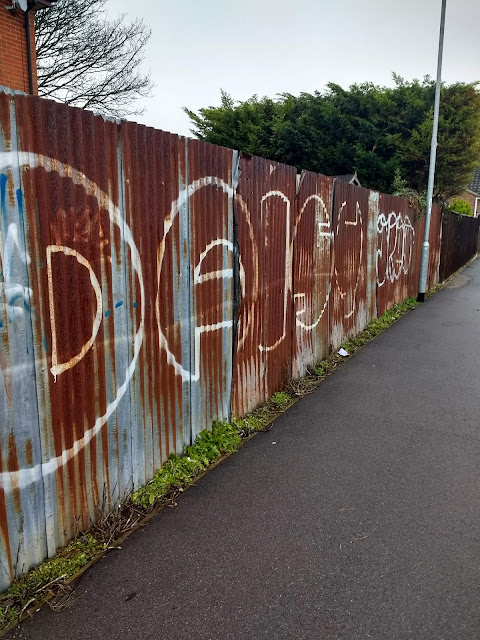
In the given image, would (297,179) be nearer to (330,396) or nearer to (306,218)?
(306,218)

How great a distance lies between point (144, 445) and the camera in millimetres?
3115

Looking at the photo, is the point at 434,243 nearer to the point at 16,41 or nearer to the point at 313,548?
the point at 16,41

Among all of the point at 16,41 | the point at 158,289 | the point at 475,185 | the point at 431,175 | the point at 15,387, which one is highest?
the point at 475,185

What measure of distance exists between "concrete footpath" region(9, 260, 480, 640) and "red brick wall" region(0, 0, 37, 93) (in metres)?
9.13

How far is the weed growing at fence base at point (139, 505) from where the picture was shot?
2244mm

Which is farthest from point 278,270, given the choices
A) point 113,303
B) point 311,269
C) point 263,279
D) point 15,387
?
point 15,387

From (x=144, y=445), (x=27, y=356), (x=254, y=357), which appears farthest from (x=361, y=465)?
(x=27, y=356)

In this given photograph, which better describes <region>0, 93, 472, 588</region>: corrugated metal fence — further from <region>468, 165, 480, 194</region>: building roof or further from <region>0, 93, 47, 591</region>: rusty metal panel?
<region>468, 165, 480, 194</region>: building roof

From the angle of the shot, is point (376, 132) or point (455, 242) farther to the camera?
point (376, 132)

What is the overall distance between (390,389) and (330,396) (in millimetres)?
788

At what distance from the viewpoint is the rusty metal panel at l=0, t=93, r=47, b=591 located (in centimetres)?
213

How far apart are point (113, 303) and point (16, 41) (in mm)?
9259

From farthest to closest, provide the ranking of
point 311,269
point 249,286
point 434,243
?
point 434,243 < point 311,269 < point 249,286

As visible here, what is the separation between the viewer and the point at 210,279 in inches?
147
